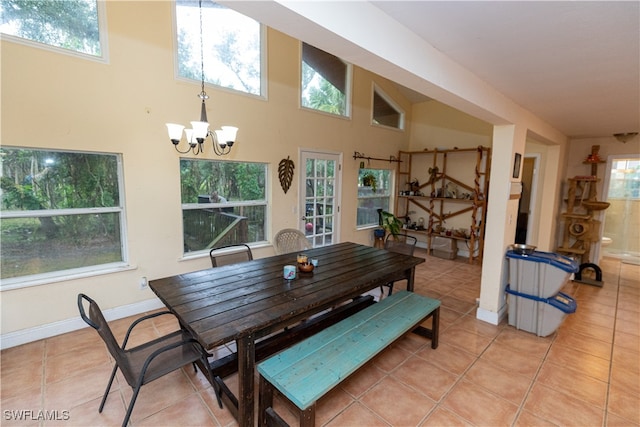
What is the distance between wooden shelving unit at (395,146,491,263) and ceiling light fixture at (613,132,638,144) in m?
1.88

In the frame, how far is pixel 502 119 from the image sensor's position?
276 centimetres

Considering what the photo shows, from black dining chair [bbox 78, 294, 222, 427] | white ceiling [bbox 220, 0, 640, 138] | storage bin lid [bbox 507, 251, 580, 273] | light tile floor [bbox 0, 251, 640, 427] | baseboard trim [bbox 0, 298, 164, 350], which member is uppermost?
white ceiling [bbox 220, 0, 640, 138]

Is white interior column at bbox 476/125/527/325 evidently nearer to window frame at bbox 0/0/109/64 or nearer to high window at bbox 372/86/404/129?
high window at bbox 372/86/404/129

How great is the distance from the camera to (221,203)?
3.80m

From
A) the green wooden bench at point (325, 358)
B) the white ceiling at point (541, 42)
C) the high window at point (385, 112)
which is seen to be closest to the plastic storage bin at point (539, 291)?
the green wooden bench at point (325, 358)

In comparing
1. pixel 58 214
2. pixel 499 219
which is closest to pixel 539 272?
pixel 499 219

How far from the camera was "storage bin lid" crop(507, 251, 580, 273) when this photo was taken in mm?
2727

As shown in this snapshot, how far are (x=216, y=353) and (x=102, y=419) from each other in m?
0.86

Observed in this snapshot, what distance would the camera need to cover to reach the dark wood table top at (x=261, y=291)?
1648mm

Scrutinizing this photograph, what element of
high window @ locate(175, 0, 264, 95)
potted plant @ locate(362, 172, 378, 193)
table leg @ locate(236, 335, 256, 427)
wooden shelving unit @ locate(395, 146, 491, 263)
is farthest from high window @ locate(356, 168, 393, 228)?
table leg @ locate(236, 335, 256, 427)

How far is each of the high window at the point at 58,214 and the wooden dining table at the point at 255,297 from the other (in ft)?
4.40


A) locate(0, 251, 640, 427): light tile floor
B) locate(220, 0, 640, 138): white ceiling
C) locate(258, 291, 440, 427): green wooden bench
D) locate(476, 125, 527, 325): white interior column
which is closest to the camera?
locate(220, 0, 640, 138): white ceiling

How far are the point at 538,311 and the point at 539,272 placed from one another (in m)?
0.39

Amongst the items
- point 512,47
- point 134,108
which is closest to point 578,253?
point 512,47
